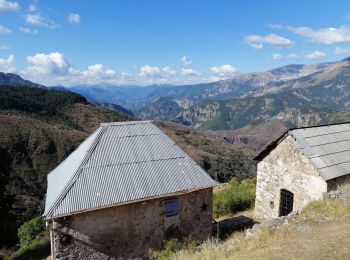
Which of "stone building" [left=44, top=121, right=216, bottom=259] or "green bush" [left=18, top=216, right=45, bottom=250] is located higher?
"stone building" [left=44, top=121, right=216, bottom=259]

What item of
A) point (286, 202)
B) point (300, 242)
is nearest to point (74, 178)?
point (300, 242)

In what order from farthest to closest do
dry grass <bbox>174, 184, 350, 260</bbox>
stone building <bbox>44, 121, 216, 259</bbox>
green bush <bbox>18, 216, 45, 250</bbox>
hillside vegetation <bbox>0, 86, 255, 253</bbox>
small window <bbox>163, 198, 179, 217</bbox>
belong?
hillside vegetation <bbox>0, 86, 255, 253</bbox> → green bush <bbox>18, 216, 45, 250</bbox> → small window <bbox>163, 198, 179, 217</bbox> → stone building <bbox>44, 121, 216, 259</bbox> → dry grass <bbox>174, 184, 350, 260</bbox>

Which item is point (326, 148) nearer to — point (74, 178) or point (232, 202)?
point (232, 202)

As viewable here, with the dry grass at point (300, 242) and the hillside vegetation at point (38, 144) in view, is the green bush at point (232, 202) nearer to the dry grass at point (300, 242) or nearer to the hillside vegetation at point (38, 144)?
the dry grass at point (300, 242)

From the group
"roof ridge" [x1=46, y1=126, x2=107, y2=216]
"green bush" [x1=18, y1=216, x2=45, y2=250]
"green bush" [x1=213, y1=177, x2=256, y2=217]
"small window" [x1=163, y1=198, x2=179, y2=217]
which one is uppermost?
"roof ridge" [x1=46, y1=126, x2=107, y2=216]

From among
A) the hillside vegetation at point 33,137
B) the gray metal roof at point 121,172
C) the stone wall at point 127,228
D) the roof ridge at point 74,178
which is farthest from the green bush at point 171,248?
the hillside vegetation at point 33,137

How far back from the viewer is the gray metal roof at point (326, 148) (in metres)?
15.6

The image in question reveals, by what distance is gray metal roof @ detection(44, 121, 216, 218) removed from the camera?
12258 millimetres

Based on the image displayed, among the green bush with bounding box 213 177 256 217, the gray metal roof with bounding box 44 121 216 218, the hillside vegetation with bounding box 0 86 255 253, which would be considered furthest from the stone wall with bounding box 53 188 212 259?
the green bush with bounding box 213 177 256 217

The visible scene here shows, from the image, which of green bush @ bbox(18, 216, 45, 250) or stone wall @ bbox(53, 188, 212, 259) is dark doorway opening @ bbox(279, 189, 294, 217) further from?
green bush @ bbox(18, 216, 45, 250)

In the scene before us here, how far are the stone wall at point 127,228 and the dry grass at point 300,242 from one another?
12.3 feet

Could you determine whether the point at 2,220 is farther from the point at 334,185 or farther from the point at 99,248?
the point at 334,185

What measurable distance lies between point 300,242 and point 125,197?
6.28 meters

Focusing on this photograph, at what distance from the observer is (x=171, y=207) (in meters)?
13.7
